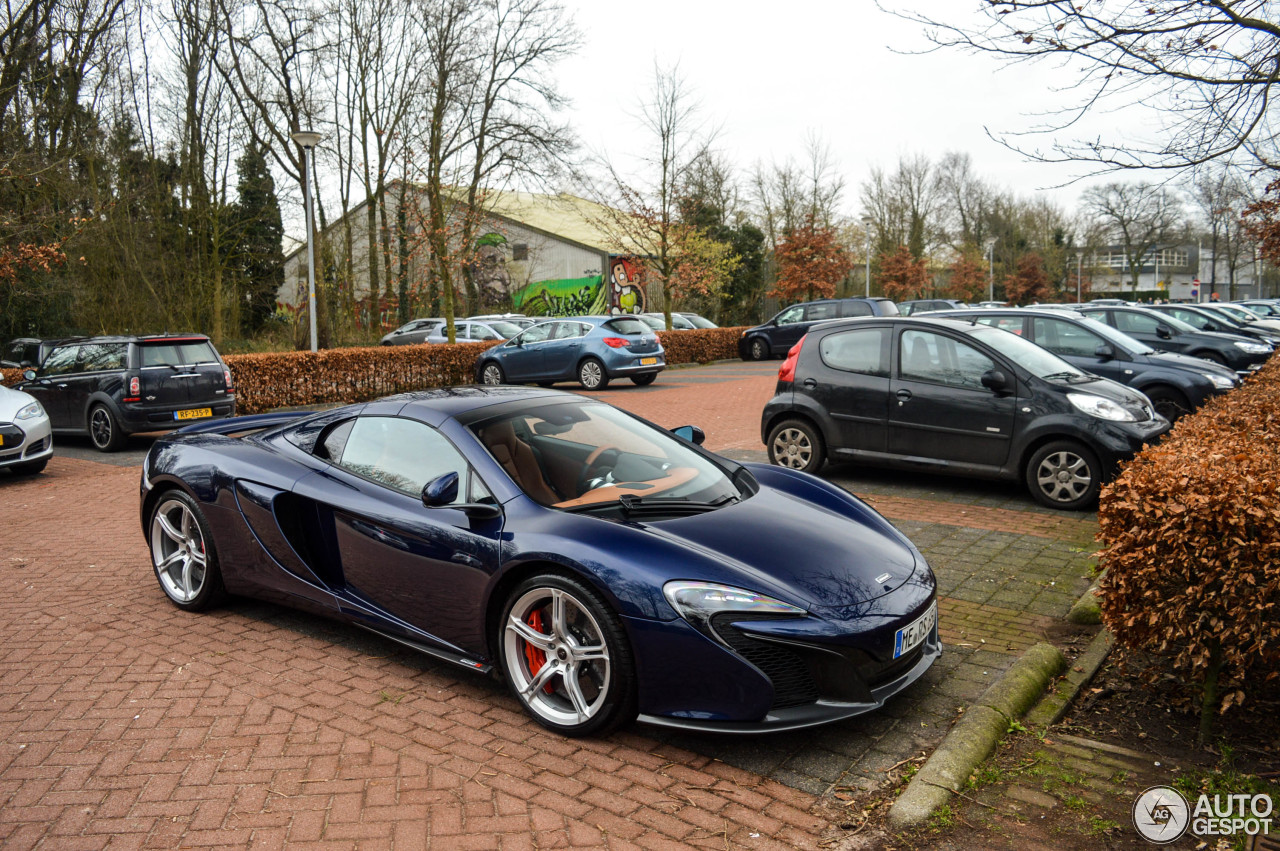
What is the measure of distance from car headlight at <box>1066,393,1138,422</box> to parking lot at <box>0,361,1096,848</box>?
6.67 feet

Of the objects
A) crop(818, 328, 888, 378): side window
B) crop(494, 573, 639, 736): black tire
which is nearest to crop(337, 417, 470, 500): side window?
crop(494, 573, 639, 736): black tire

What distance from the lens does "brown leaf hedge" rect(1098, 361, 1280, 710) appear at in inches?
129

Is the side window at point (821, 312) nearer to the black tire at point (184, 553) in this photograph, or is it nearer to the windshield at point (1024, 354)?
the windshield at point (1024, 354)

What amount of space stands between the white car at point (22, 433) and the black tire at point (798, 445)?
8300mm

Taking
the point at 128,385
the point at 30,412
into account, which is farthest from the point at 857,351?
the point at 128,385

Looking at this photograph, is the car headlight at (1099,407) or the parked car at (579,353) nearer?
the car headlight at (1099,407)

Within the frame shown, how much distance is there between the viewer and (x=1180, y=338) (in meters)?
15.5

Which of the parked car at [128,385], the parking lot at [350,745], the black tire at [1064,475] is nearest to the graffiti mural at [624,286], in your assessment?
the parked car at [128,385]

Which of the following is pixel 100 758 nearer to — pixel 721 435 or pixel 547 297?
pixel 721 435

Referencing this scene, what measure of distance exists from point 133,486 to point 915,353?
8.28 meters

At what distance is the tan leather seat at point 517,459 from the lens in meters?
4.06

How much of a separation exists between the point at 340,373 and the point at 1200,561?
17.4 m

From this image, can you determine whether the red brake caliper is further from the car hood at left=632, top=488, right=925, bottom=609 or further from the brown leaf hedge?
the brown leaf hedge

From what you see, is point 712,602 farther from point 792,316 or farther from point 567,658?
point 792,316
